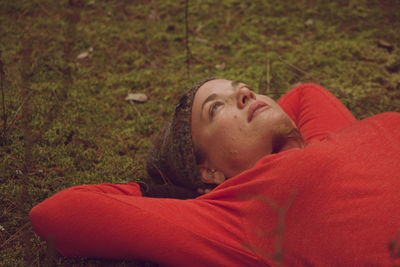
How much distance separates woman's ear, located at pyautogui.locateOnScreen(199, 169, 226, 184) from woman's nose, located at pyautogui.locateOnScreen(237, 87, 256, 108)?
0.47 m

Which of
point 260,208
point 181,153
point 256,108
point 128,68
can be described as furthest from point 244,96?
point 128,68

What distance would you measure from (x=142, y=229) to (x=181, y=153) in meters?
0.62

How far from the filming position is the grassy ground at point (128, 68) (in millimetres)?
2480

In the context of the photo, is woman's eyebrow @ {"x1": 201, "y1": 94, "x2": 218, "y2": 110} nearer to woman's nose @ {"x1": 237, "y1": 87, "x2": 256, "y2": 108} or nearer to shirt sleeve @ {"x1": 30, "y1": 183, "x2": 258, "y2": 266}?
woman's nose @ {"x1": 237, "y1": 87, "x2": 256, "y2": 108}

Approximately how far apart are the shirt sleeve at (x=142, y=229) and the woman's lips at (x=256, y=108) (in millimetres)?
585

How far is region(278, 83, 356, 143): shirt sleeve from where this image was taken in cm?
262

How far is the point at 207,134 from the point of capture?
83.0 inches

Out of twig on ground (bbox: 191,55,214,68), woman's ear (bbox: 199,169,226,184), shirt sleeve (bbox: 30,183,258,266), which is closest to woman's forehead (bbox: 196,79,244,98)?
woman's ear (bbox: 199,169,226,184)

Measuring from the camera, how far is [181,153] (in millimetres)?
2191

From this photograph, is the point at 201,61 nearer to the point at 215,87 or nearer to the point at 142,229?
the point at 215,87

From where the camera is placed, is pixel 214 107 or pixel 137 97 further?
pixel 137 97

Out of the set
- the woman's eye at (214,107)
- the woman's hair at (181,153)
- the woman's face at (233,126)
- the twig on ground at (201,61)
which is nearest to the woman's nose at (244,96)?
the woman's face at (233,126)

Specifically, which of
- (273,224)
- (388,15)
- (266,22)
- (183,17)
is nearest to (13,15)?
(183,17)

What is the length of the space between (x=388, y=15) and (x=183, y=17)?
2495 mm
